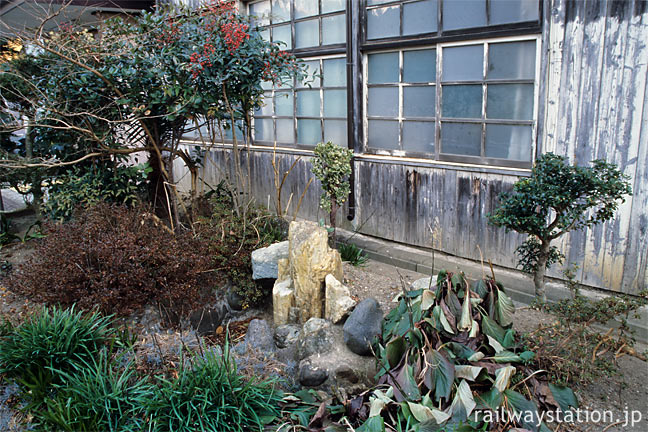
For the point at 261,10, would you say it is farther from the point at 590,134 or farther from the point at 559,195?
the point at 559,195

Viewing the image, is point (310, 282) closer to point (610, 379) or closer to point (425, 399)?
point (425, 399)

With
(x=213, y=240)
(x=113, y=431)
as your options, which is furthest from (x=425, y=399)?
(x=213, y=240)

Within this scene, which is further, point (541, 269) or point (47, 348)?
point (541, 269)

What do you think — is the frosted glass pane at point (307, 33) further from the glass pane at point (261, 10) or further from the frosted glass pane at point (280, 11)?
the glass pane at point (261, 10)

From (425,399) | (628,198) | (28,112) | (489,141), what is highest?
(28,112)

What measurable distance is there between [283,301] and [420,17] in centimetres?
372

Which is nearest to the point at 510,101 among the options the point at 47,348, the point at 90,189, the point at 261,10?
the point at 261,10

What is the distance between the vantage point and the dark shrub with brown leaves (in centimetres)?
463

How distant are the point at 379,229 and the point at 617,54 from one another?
3.43 m

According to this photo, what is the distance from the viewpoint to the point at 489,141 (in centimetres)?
555

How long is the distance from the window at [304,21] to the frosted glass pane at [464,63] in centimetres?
178

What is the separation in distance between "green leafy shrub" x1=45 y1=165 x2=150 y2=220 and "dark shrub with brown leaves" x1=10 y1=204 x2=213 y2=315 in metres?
0.85

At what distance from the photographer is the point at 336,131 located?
291 inches

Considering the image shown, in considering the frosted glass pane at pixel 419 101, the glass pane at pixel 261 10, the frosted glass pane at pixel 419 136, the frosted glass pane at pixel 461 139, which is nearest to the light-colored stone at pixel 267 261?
the frosted glass pane at pixel 419 136
